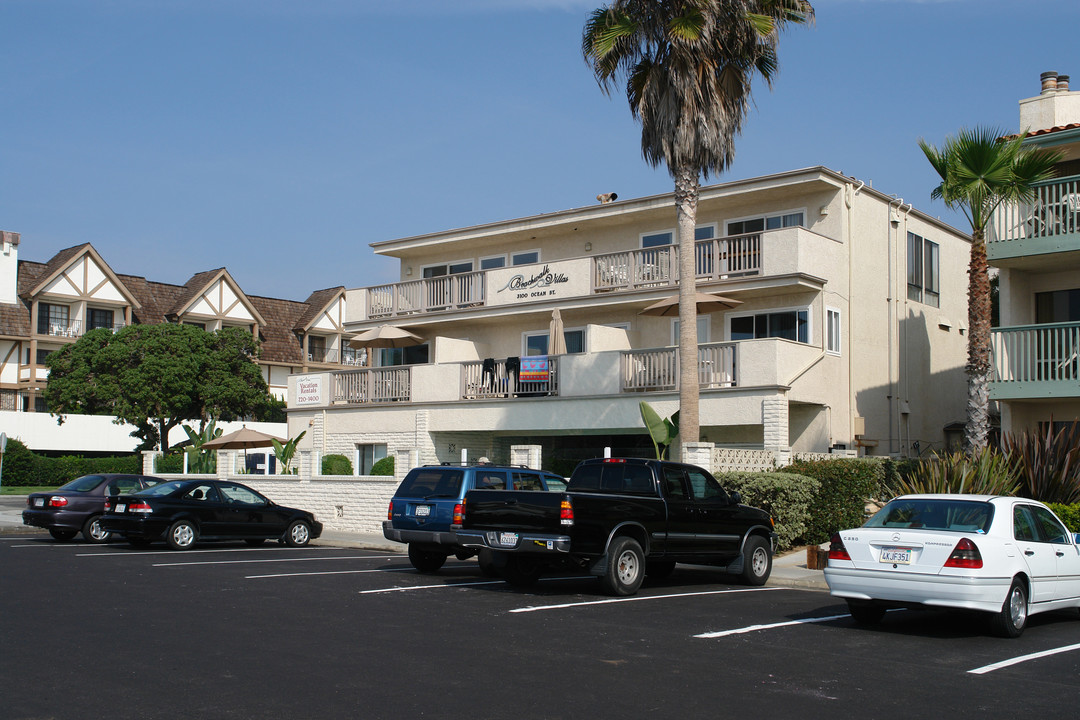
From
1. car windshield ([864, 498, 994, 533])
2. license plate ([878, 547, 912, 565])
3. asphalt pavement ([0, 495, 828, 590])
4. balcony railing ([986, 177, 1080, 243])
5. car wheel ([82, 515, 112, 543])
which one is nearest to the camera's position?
license plate ([878, 547, 912, 565])

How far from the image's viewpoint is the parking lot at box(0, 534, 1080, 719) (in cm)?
734

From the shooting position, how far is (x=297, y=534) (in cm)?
2172

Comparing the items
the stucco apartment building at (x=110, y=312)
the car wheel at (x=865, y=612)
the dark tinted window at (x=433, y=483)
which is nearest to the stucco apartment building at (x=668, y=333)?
the dark tinted window at (x=433, y=483)

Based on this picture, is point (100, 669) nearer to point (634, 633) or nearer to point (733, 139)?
point (634, 633)

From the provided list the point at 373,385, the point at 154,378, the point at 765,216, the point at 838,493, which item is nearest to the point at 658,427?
the point at 838,493

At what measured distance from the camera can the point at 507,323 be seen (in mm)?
31281

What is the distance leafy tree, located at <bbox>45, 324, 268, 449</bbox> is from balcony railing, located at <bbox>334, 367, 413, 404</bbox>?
16711 mm

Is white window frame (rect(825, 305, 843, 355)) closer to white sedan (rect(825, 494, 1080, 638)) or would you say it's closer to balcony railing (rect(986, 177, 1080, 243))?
balcony railing (rect(986, 177, 1080, 243))

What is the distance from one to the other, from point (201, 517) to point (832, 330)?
49.7 feet

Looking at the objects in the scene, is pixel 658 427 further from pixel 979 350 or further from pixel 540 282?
pixel 540 282

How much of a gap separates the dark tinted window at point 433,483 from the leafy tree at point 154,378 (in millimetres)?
31897

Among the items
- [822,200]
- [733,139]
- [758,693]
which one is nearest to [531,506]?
[758,693]

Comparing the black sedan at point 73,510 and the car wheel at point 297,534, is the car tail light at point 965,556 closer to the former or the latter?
the car wheel at point 297,534

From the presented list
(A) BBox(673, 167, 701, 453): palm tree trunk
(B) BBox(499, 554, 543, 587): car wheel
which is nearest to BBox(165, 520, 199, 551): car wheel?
(B) BBox(499, 554, 543, 587): car wheel
